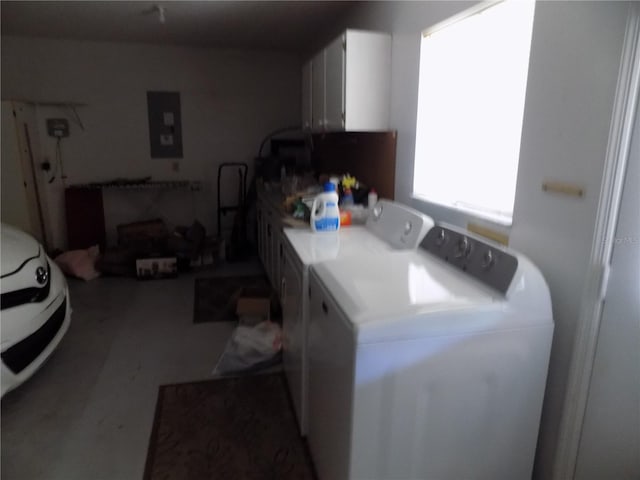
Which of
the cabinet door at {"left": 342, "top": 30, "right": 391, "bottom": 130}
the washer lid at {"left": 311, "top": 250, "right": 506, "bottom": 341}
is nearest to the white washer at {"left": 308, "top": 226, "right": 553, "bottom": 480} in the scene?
the washer lid at {"left": 311, "top": 250, "right": 506, "bottom": 341}

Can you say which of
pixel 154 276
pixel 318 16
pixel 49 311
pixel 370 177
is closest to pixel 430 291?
pixel 370 177

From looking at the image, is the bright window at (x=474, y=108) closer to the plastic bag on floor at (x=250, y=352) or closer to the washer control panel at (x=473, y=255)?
the washer control panel at (x=473, y=255)

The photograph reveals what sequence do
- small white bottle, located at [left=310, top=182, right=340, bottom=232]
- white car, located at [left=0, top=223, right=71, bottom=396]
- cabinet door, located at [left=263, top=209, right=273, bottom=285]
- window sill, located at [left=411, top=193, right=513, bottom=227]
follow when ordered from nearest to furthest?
window sill, located at [left=411, top=193, right=513, bottom=227]
white car, located at [left=0, top=223, right=71, bottom=396]
small white bottle, located at [left=310, top=182, right=340, bottom=232]
cabinet door, located at [left=263, top=209, right=273, bottom=285]

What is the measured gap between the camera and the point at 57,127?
442 centimetres

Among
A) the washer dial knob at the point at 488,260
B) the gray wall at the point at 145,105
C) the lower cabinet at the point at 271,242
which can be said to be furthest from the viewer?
the gray wall at the point at 145,105

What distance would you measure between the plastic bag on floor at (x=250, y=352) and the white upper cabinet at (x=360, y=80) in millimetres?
1359

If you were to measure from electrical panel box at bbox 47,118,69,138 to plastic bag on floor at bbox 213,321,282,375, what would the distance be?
349 cm

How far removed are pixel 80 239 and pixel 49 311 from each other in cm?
285

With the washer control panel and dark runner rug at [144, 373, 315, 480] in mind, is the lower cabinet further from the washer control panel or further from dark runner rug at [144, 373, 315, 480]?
the washer control panel

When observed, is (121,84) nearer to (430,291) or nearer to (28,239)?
(28,239)

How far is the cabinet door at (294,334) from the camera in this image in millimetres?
1806

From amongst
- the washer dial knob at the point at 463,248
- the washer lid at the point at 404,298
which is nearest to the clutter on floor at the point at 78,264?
the washer lid at the point at 404,298

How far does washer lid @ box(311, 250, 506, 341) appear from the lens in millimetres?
1119

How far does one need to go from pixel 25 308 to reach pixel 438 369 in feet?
6.38
